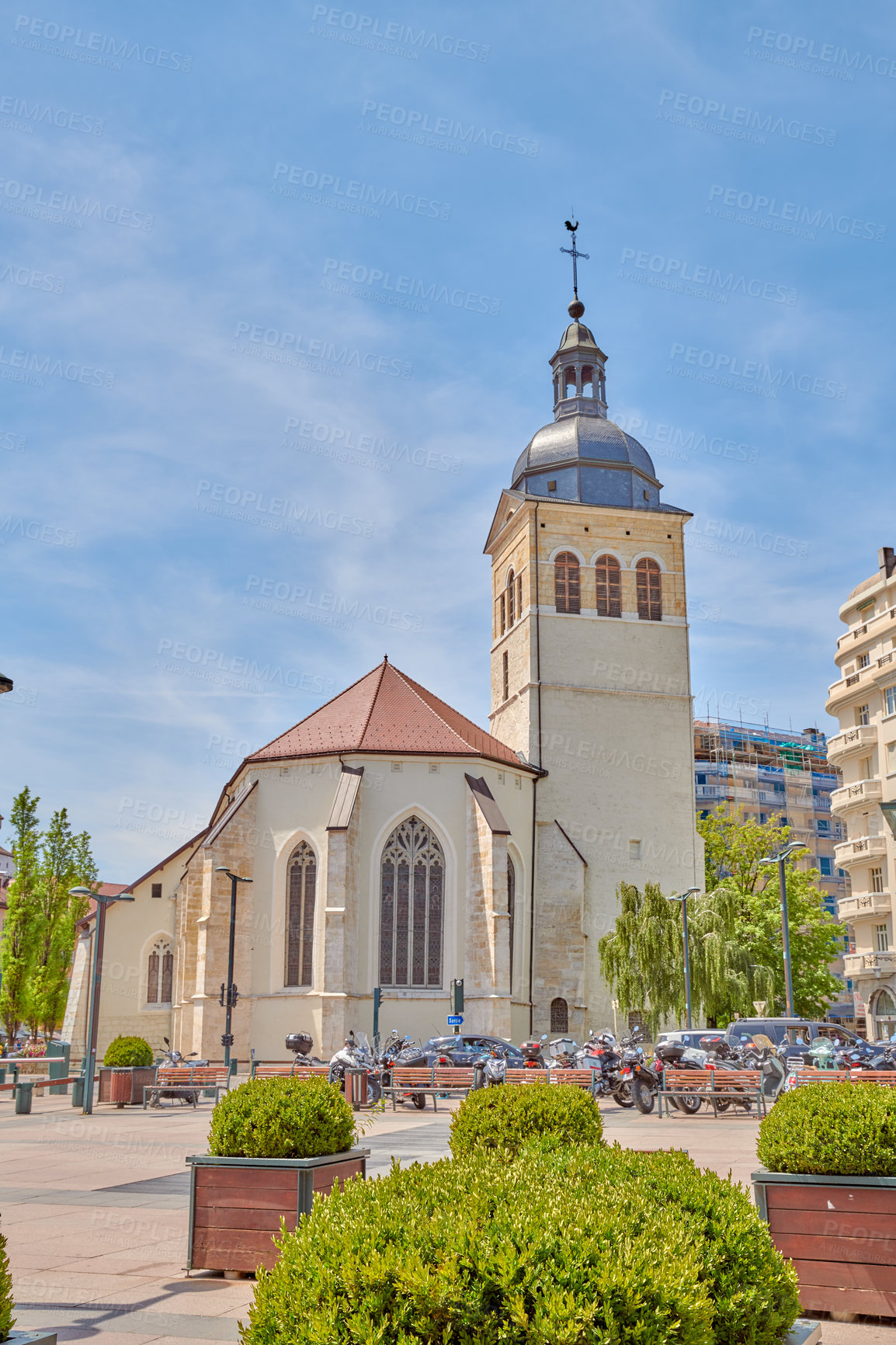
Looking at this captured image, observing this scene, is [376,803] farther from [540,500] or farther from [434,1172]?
[434,1172]

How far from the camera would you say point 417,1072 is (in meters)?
23.0

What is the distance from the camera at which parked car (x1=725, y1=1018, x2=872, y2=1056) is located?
2489 cm

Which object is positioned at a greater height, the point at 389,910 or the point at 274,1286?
the point at 389,910

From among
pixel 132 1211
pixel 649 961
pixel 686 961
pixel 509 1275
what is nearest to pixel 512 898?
pixel 649 961

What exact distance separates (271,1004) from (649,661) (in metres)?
17.9

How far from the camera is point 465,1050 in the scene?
Answer: 84.6ft

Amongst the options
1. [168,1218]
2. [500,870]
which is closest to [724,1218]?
[168,1218]

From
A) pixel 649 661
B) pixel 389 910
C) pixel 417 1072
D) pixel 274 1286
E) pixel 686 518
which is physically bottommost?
pixel 417 1072

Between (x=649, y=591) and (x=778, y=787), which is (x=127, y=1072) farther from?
(x=778, y=787)

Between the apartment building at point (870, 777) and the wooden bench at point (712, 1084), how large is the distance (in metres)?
18.4

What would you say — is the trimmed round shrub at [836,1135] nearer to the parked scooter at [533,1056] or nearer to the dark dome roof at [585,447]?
the parked scooter at [533,1056]

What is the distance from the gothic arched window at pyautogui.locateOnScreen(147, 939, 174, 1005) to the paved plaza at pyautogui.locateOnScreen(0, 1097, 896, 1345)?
2255 centimetres

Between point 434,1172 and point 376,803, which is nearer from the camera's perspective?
point 434,1172

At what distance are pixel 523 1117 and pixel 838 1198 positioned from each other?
81.7 inches
